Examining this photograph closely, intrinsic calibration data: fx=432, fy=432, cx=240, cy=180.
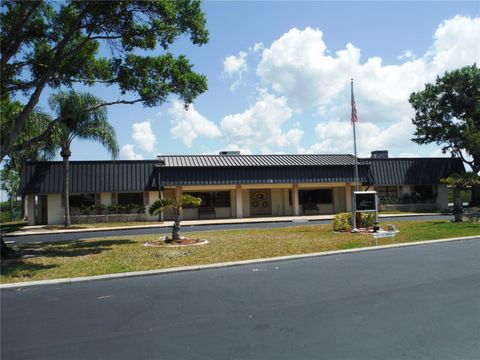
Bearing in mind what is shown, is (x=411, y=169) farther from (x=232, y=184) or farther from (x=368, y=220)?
(x=368, y=220)

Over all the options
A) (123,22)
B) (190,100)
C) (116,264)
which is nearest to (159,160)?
(190,100)

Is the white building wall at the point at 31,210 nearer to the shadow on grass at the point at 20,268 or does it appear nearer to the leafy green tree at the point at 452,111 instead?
the shadow on grass at the point at 20,268

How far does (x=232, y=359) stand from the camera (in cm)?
472

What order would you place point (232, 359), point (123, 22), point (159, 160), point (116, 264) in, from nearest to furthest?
point (232, 359) < point (116, 264) < point (123, 22) < point (159, 160)

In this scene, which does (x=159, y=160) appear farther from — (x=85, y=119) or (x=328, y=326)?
(x=328, y=326)

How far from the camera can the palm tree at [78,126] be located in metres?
26.1

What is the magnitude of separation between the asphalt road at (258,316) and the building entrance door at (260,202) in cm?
2462

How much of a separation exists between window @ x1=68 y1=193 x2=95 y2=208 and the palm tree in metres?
3.18

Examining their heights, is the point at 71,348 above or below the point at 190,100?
below

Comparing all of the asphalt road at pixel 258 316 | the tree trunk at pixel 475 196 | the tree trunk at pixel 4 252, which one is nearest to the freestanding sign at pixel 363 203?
the asphalt road at pixel 258 316

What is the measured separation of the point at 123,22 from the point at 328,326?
38.8ft

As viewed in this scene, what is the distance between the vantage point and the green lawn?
35.1 ft

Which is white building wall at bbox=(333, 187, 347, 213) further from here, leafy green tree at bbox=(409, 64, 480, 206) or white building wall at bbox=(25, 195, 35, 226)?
white building wall at bbox=(25, 195, 35, 226)

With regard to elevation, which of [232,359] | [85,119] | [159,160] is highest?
[85,119]
